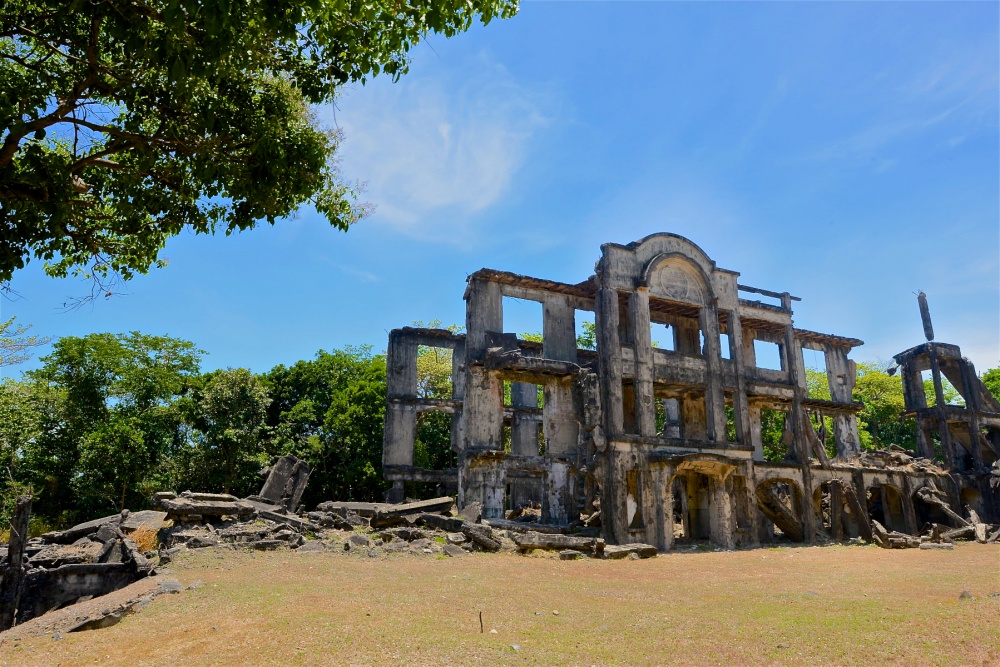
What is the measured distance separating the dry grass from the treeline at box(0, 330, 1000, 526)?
12.7 metres

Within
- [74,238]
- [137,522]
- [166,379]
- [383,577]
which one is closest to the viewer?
[74,238]

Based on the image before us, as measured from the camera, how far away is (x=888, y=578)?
1325 centimetres

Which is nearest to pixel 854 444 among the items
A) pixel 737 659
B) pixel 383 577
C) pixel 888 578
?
pixel 888 578

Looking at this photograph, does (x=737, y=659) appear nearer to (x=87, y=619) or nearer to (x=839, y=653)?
(x=839, y=653)

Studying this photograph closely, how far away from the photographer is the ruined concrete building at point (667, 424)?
2328 cm

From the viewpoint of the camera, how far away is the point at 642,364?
79.9 feet

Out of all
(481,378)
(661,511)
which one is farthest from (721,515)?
(481,378)

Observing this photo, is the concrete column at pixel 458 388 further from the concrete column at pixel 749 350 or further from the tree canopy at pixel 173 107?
the tree canopy at pixel 173 107

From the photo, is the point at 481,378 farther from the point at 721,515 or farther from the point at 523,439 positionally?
the point at 721,515

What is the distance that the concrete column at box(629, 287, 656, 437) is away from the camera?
23.6 metres

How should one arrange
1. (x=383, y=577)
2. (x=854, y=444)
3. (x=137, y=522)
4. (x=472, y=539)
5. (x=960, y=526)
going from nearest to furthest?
(x=383, y=577)
(x=472, y=539)
(x=137, y=522)
(x=960, y=526)
(x=854, y=444)

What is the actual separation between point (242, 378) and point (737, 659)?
2991 cm

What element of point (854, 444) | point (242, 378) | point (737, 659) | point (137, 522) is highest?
point (242, 378)

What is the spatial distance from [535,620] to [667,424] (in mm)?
23662
